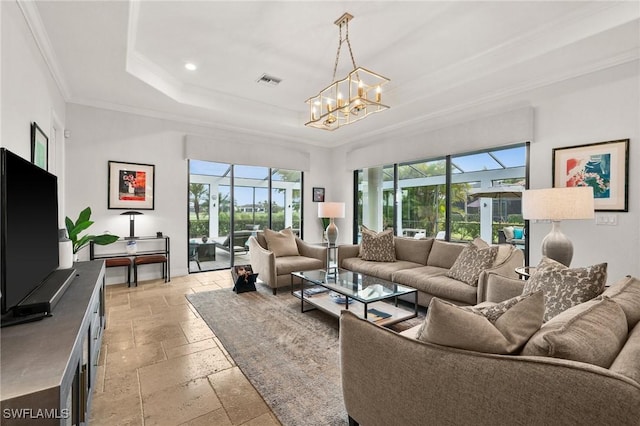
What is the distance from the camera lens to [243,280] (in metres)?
4.22

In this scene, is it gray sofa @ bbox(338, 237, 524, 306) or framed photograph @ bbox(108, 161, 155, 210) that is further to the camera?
framed photograph @ bbox(108, 161, 155, 210)

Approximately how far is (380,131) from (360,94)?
3.18 m

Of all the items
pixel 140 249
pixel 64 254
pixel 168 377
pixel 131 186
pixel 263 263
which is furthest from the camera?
pixel 140 249

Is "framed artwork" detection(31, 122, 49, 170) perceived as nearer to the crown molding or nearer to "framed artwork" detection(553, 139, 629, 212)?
the crown molding

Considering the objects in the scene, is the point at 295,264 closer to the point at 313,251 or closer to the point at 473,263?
the point at 313,251

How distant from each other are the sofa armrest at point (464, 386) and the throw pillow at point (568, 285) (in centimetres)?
103

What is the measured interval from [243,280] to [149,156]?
2.75 m

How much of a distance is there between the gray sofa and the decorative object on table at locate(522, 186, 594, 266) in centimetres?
51

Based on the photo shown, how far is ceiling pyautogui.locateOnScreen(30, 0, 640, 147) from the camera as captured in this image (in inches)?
106

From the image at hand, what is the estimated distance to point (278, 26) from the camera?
9.93 feet

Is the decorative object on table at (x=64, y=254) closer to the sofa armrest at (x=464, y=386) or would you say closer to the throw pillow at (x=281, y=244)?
the sofa armrest at (x=464, y=386)

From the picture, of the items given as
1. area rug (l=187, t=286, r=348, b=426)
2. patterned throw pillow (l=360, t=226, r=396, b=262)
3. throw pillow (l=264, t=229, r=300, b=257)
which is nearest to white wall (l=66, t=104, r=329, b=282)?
throw pillow (l=264, t=229, r=300, b=257)

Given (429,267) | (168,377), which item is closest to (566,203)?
(429,267)

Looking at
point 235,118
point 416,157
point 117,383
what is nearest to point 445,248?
point 416,157
